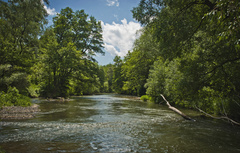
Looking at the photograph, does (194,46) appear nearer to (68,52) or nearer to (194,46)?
(194,46)

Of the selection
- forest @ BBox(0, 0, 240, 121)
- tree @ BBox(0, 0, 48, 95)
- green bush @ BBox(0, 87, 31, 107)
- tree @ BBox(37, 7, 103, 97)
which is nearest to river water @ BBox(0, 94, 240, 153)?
forest @ BBox(0, 0, 240, 121)

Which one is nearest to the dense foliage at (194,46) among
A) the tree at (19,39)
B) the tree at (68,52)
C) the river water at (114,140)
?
the river water at (114,140)

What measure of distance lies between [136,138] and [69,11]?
31407mm

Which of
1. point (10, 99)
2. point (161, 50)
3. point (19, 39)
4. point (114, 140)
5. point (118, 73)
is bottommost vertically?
point (114, 140)

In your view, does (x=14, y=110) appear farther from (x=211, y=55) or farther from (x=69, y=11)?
(x=69, y=11)

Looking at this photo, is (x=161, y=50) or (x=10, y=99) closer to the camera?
(x=161, y=50)

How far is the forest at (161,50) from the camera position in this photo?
8.88 m

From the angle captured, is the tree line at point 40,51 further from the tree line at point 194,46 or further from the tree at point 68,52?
the tree line at point 194,46

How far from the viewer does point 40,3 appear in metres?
16.4

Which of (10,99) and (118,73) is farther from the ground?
(118,73)

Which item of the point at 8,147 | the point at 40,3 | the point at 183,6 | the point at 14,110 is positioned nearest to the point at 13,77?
the point at 14,110

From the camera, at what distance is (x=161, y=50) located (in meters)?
11.1

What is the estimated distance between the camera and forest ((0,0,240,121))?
8875 millimetres

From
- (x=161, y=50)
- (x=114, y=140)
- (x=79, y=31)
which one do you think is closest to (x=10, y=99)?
(x=114, y=140)
